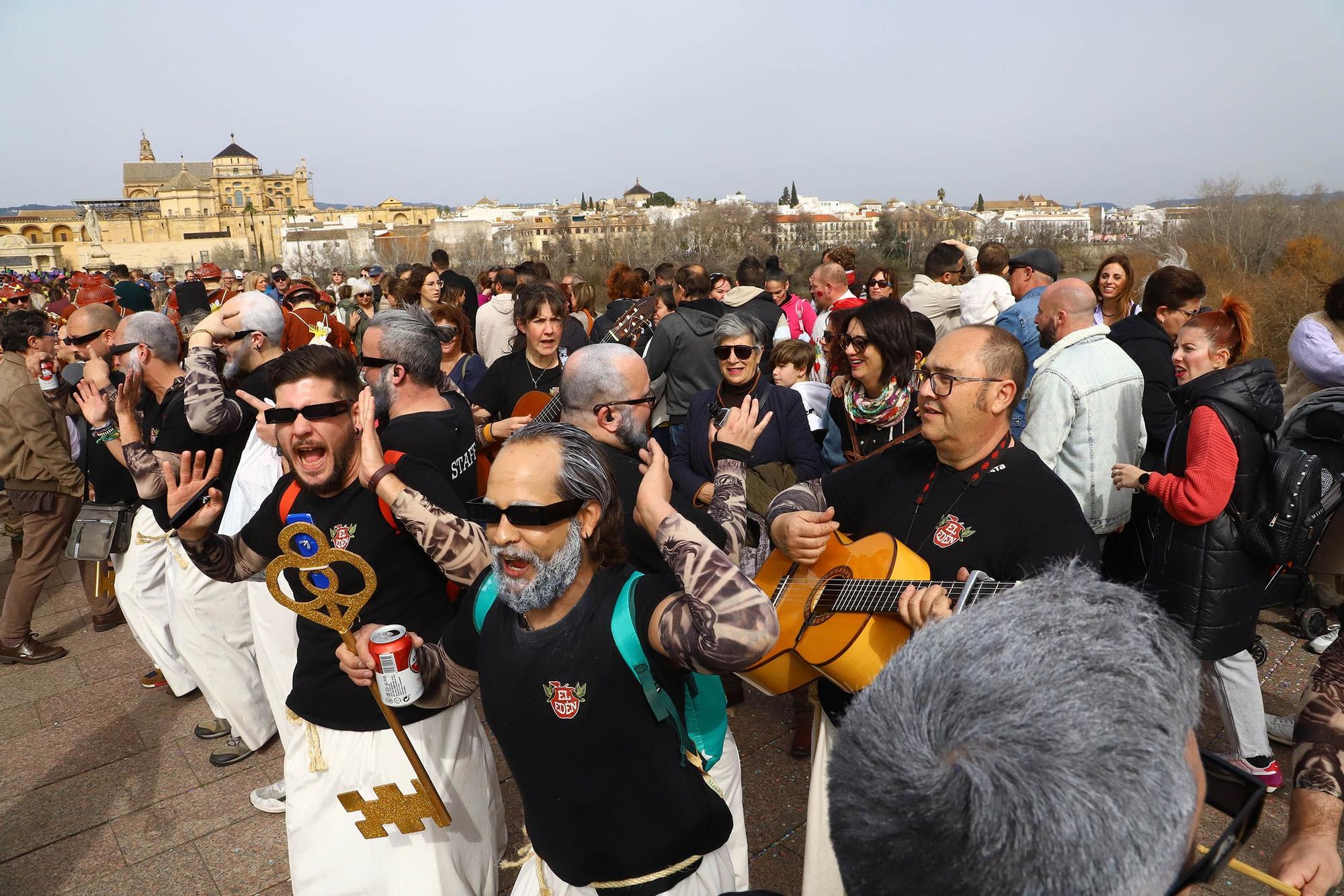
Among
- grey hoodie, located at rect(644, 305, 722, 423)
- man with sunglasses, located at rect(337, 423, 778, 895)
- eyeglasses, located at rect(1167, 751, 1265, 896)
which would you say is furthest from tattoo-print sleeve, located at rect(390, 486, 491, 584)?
grey hoodie, located at rect(644, 305, 722, 423)

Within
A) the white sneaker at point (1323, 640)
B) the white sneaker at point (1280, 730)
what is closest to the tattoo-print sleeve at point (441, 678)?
the white sneaker at point (1280, 730)

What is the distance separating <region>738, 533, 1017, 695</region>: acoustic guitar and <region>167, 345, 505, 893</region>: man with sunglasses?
1.18 metres

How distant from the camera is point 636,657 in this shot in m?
2.00

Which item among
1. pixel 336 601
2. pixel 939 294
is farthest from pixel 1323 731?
pixel 939 294

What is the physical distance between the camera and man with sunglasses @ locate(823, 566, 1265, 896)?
94 cm

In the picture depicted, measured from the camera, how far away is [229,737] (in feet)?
15.7

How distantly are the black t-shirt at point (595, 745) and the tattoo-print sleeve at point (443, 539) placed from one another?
611 millimetres

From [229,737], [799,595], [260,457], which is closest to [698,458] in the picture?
[799,595]

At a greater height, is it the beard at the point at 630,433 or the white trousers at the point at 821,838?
the beard at the point at 630,433

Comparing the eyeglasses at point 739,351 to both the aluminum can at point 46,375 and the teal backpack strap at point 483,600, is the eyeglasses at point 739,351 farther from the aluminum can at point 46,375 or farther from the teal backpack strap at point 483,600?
the aluminum can at point 46,375

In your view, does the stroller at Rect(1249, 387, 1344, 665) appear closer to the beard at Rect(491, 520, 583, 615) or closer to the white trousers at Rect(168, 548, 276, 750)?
the beard at Rect(491, 520, 583, 615)

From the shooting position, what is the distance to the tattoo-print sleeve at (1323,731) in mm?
1993

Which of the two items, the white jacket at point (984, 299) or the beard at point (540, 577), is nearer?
the beard at point (540, 577)

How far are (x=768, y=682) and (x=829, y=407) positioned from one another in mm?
2368
